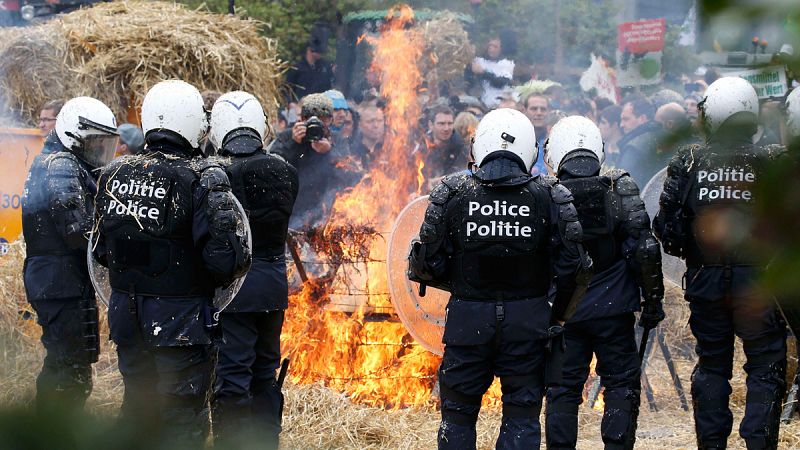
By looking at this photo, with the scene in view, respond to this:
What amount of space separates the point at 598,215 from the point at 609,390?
108cm

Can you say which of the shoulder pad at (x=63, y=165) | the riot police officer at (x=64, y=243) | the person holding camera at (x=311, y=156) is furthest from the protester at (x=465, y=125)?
the shoulder pad at (x=63, y=165)

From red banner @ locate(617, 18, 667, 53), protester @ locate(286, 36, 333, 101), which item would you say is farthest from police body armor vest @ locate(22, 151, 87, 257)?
red banner @ locate(617, 18, 667, 53)

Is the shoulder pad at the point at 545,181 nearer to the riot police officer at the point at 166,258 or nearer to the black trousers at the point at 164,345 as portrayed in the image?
the riot police officer at the point at 166,258

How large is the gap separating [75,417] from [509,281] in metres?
3.71

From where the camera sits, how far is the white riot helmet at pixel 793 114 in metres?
1.17

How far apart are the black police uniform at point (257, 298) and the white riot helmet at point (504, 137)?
4.30ft

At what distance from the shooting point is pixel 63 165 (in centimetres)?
592

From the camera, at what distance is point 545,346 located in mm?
4762

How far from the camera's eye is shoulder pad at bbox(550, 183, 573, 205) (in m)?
4.70

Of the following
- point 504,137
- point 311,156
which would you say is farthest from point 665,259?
point 311,156

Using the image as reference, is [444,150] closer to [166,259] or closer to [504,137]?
[504,137]

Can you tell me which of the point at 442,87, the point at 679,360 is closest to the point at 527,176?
the point at 679,360

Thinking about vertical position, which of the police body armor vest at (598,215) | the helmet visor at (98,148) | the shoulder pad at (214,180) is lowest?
the police body armor vest at (598,215)

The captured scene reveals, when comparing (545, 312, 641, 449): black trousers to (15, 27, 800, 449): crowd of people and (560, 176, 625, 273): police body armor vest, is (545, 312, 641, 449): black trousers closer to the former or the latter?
(15, 27, 800, 449): crowd of people
